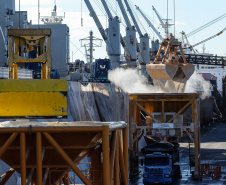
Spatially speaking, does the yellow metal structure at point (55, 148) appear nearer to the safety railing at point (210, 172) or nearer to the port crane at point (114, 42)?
the safety railing at point (210, 172)

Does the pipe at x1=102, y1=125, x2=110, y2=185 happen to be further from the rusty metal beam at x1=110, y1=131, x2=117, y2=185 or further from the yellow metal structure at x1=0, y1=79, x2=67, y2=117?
the yellow metal structure at x1=0, y1=79, x2=67, y2=117

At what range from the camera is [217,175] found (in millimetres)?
44250

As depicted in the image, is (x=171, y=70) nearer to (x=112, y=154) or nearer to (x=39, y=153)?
(x=112, y=154)

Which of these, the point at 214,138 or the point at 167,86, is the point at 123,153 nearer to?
the point at 167,86

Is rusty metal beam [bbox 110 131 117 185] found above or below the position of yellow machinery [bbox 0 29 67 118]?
below

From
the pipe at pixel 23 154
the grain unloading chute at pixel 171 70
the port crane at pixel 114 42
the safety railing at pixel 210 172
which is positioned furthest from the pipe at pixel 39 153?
the port crane at pixel 114 42

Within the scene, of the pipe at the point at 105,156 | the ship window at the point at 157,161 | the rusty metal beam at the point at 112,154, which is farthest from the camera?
the ship window at the point at 157,161

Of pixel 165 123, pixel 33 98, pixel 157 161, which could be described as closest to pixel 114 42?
pixel 165 123

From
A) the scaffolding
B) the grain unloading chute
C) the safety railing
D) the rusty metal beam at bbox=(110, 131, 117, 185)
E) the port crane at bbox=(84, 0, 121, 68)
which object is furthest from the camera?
the port crane at bbox=(84, 0, 121, 68)

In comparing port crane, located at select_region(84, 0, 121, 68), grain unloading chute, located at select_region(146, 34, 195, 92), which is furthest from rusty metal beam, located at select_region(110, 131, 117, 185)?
port crane, located at select_region(84, 0, 121, 68)

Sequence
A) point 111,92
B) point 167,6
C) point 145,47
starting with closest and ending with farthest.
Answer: point 111,92, point 167,6, point 145,47

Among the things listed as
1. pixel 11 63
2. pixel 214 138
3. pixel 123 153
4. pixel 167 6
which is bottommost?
pixel 214 138

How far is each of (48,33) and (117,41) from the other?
68237mm

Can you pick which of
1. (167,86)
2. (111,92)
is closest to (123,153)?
(111,92)
